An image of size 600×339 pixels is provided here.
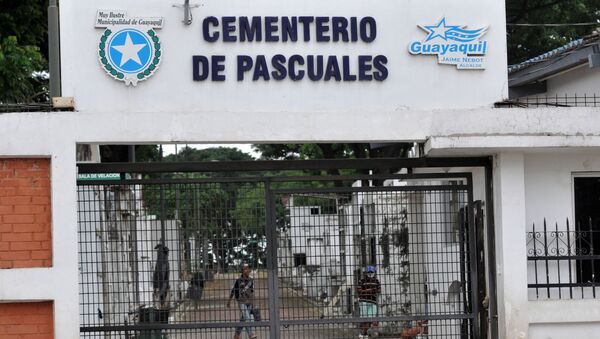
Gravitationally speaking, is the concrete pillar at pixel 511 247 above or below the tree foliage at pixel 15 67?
below

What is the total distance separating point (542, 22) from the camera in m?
27.4

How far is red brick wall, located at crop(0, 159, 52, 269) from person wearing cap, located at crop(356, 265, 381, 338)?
3429 millimetres

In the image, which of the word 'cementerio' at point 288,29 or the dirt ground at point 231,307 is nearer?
the word 'cementerio' at point 288,29

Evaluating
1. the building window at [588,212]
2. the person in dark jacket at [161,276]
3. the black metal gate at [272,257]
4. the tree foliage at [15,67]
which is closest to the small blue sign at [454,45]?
the black metal gate at [272,257]

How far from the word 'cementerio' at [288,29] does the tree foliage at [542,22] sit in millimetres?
17785

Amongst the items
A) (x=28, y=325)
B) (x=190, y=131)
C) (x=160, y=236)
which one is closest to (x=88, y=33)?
(x=190, y=131)

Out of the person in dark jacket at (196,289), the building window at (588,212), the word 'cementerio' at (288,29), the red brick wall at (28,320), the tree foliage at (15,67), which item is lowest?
the red brick wall at (28,320)

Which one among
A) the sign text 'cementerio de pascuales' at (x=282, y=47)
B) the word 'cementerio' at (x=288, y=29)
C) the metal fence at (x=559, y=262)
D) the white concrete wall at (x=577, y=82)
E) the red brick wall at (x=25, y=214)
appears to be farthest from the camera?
the white concrete wall at (x=577, y=82)

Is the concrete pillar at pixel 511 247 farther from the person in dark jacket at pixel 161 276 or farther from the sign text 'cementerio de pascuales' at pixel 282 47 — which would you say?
the person in dark jacket at pixel 161 276

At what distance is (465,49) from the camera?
33.9 feet

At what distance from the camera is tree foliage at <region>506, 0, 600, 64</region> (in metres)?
27.1

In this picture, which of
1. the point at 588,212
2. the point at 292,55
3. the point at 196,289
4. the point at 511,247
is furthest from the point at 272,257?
the point at 588,212

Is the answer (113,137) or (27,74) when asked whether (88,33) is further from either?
(27,74)

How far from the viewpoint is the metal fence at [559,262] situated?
10484mm
